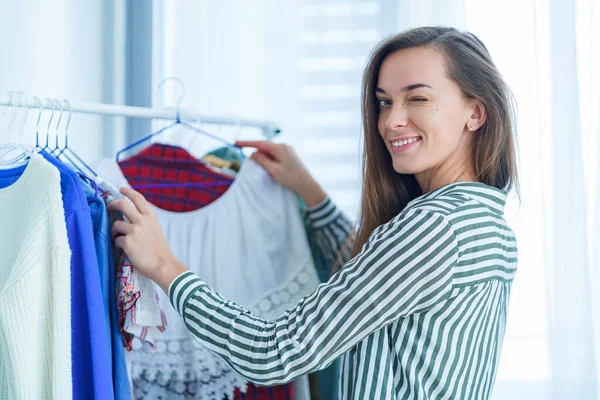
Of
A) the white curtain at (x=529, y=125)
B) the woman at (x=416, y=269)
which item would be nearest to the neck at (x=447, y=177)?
the woman at (x=416, y=269)

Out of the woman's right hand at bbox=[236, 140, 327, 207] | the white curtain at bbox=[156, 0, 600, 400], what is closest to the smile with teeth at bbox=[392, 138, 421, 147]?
the woman's right hand at bbox=[236, 140, 327, 207]

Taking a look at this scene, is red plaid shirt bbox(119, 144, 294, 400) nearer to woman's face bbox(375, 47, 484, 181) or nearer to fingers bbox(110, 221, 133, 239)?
fingers bbox(110, 221, 133, 239)

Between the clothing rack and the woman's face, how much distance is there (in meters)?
0.37

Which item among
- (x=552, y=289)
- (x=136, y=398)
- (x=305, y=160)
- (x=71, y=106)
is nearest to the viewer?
(x=71, y=106)

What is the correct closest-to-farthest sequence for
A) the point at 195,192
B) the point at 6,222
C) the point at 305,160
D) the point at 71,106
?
the point at 6,222, the point at 71,106, the point at 195,192, the point at 305,160

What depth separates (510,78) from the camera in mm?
1585

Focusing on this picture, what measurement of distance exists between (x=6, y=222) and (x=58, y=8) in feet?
2.68

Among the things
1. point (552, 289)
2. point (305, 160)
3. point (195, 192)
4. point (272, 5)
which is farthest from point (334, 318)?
point (272, 5)

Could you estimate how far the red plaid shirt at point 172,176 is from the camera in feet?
4.43

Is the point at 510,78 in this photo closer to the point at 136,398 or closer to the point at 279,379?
the point at 279,379

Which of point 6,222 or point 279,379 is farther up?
point 6,222

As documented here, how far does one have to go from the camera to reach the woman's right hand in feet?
4.54

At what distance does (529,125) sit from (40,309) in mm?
1153

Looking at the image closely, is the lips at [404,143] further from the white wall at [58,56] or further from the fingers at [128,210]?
the white wall at [58,56]
